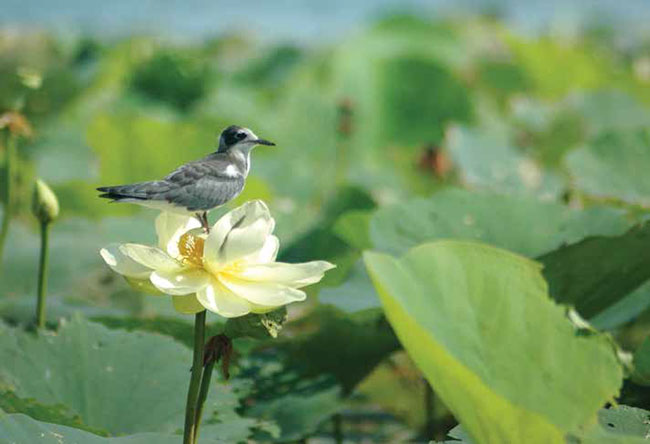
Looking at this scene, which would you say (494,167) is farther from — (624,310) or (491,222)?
(624,310)

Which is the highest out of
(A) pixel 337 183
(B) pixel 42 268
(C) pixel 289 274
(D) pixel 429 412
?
(C) pixel 289 274

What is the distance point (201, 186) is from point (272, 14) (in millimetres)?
4470

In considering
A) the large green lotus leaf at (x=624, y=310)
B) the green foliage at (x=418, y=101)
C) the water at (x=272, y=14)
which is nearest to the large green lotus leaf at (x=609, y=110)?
the green foliage at (x=418, y=101)

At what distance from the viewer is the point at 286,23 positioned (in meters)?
4.89

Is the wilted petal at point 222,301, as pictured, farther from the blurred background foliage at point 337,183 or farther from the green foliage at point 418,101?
the green foliage at point 418,101

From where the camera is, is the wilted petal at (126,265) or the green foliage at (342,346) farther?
the green foliage at (342,346)

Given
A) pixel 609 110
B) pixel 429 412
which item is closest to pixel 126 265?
pixel 429 412

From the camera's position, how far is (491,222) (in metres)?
1.15

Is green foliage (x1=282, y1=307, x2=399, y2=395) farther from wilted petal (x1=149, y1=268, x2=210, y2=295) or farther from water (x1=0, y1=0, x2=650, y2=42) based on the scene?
water (x1=0, y1=0, x2=650, y2=42)

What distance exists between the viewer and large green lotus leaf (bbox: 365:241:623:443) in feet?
2.08

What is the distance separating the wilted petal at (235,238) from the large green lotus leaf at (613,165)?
845 millimetres

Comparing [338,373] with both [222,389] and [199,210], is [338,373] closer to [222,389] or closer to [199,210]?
[222,389]

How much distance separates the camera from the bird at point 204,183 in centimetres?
65

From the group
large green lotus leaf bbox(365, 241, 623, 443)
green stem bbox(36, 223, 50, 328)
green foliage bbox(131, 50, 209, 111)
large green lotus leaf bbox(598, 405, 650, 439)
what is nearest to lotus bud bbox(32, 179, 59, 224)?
green stem bbox(36, 223, 50, 328)
